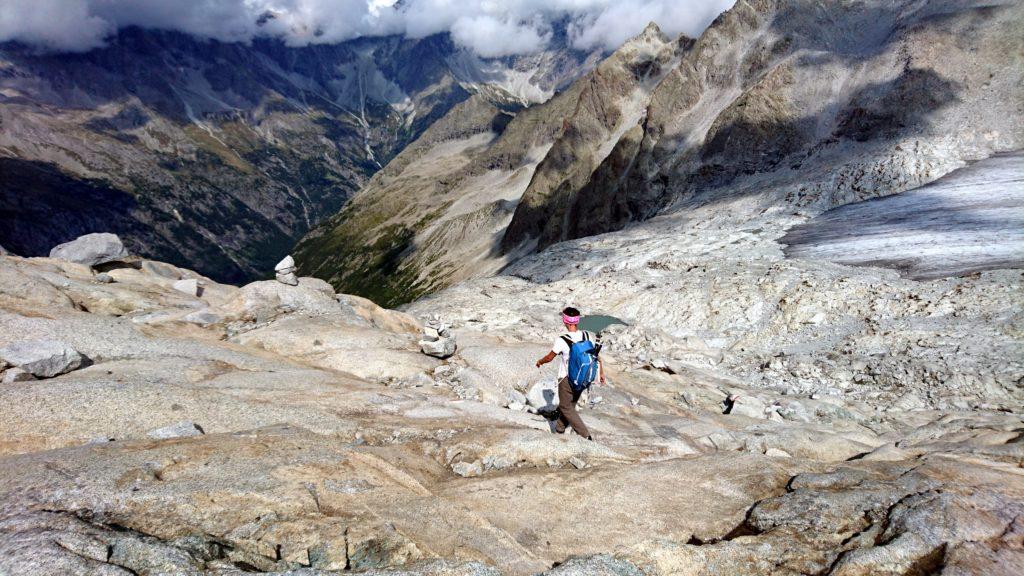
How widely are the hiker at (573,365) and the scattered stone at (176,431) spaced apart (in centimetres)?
751

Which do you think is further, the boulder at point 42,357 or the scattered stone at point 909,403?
the scattered stone at point 909,403

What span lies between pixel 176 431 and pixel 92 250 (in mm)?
21482

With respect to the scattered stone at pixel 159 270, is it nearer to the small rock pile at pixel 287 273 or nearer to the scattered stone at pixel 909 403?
the small rock pile at pixel 287 273

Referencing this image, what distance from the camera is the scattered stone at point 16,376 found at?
41.2ft

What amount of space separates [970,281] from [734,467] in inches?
856

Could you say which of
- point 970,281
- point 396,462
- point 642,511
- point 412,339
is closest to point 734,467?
point 642,511

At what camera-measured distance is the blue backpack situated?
510 inches

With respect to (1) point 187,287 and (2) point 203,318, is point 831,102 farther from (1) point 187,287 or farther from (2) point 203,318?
(2) point 203,318

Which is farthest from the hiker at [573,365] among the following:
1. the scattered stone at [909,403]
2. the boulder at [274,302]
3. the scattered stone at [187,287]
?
the scattered stone at [187,287]

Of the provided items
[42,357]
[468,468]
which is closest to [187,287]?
[42,357]

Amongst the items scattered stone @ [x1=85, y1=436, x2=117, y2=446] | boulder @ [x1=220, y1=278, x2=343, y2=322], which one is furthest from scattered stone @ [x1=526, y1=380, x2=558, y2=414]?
boulder @ [x1=220, y1=278, x2=343, y2=322]

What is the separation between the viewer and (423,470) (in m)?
10.5

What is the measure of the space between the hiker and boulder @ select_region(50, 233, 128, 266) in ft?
82.0

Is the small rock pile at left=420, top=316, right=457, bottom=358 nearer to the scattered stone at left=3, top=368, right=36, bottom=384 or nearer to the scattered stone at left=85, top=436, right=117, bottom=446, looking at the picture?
the scattered stone at left=85, top=436, right=117, bottom=446
